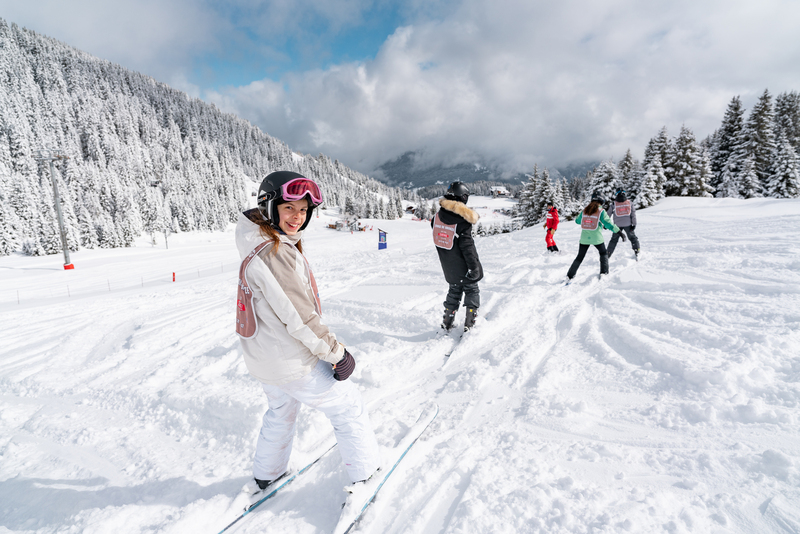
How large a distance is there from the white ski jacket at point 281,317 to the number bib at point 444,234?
280cm

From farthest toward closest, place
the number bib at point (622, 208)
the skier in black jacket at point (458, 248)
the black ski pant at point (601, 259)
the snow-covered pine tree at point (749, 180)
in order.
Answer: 1. the snow-covered pine tree at point (749, 180)
2. the number bib at point (622, 208)
3. the black ski pant at point (601, 259)
4. the skier in black jacket at point (458, 248)

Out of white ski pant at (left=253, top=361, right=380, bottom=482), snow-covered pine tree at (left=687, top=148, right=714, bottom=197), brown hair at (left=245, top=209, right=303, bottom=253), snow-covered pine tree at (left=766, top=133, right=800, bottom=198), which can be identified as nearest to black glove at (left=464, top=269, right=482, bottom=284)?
white ski pant at (left=253, top=361, right=380, bottom=482)

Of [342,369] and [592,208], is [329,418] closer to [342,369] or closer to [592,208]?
[342,369]

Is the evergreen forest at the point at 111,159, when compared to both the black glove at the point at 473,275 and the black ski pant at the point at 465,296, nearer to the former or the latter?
the black ski pant at the point at 465,296

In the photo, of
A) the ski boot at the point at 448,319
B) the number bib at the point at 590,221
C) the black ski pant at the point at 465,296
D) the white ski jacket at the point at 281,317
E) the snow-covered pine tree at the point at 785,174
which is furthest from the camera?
the snow-covered pine tree at the point at 785,174

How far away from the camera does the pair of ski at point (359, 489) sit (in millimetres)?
2102

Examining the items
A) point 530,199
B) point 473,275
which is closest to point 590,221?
point 473,275

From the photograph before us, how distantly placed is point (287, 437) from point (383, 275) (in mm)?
7369

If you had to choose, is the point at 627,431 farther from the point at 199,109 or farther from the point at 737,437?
the point at 199,109

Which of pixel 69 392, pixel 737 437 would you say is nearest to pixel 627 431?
pixel 737 437

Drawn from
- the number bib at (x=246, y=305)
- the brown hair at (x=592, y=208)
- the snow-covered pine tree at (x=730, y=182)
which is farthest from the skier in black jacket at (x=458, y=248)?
the snow-covered pine tree at (x=730, y=182)

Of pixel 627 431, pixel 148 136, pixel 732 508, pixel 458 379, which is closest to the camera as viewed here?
pixel 732 508

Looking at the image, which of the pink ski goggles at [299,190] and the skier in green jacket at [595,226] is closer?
the pink ski goggles at [299,190]

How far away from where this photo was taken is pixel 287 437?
2408mm
